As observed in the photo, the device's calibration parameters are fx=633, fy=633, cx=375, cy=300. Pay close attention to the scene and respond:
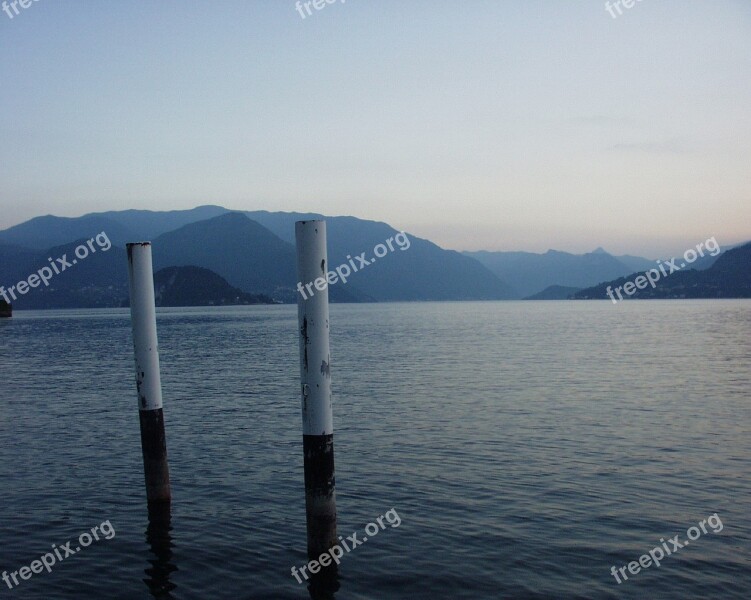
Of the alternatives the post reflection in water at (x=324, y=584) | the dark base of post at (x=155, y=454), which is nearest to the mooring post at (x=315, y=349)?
the post reflection in water at (x=324, y=584)

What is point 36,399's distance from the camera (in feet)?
110

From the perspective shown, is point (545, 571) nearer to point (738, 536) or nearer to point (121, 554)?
point (738, 536)

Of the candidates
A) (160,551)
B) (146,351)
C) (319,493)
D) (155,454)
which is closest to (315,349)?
(319,493)

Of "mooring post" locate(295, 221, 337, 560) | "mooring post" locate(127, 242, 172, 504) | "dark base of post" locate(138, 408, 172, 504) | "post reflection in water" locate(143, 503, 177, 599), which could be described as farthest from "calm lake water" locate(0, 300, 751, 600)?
"mooring post" locate(295, 221, 337, 560)

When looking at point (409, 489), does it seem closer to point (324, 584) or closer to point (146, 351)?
point (324, 584)

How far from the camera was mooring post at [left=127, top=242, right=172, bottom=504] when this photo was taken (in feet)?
45.3

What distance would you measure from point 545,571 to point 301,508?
6050mm

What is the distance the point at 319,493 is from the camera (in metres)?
11.4

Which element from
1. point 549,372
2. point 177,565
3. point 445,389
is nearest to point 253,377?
point 445,389

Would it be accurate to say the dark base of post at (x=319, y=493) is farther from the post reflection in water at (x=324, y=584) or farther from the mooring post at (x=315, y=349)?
the post reflection in water at (x=324, y=584)

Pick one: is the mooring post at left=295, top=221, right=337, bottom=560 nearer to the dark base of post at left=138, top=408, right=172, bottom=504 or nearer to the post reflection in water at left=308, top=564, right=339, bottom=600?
the post reflection in water at left=308, top=564, right=339, bottom=600

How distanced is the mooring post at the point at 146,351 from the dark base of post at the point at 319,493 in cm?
460

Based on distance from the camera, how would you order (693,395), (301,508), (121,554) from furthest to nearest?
(693,395) → (301,508) → (121,554)

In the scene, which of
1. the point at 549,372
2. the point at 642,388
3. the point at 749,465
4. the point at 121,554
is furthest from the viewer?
the point at 549,372
